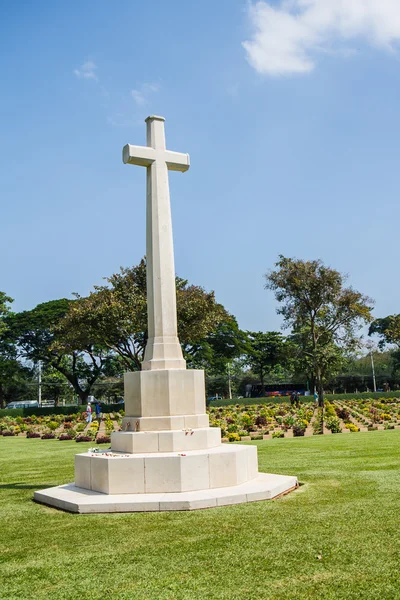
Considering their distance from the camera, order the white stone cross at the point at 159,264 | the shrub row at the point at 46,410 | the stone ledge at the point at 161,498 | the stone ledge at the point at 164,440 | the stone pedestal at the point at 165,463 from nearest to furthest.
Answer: the stone ledge at the point at 161,498 < the stone pedestal at the point at 165,463 < the stone ledge at the point at 164,440 < the white stone cross at the point at 159,264 < the shrub row at the point at 46,410

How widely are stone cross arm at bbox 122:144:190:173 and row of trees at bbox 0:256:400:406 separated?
19212 millimetres

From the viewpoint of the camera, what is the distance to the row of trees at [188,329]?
2905cm

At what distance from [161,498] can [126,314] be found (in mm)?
21606

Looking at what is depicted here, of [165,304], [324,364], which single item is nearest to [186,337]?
[324,364]

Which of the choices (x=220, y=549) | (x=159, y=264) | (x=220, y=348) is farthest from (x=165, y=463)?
(x=220, y=348)

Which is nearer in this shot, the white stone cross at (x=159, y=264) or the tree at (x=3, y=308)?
the white stone cross at (x=159, y=264)

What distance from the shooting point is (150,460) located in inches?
284

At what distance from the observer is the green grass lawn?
389 cm

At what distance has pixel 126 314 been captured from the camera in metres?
28.0

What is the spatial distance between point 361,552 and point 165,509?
271cm

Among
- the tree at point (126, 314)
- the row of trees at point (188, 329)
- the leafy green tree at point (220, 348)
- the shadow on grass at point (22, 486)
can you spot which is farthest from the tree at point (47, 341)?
the shadow on grass at point (22, 486)

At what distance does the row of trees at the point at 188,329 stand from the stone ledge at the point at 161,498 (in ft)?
68.8

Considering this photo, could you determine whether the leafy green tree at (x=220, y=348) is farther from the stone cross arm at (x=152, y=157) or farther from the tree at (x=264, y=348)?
the stone cross arm at (x=152, y=157)

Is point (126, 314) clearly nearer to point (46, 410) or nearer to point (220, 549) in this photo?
point (46, 410)
